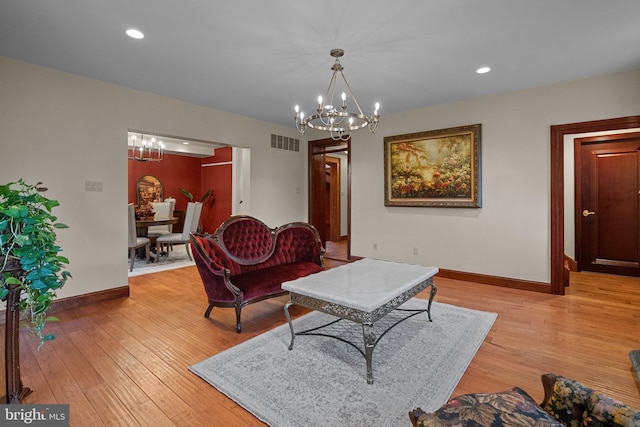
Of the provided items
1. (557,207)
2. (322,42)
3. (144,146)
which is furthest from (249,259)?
(144,146)

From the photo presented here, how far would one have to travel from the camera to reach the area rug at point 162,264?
16.9 feet

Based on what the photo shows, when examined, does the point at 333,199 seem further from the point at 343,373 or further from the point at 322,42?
the point at 343,373

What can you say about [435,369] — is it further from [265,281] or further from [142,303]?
[142,303]

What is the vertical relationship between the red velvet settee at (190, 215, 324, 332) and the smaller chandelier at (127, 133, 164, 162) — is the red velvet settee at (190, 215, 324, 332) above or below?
below

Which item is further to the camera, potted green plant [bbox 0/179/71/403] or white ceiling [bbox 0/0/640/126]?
white ceiling [bbox 0/0/640/126]

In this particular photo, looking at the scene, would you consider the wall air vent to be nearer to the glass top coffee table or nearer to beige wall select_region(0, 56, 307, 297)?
beige wall select_region(0, 56, 307, 297)

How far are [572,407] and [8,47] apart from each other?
15.9 ft

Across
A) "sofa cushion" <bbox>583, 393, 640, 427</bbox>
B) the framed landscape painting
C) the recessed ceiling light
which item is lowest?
"sofa cushion" <bbox>583, 393, 640, 427</bbox>

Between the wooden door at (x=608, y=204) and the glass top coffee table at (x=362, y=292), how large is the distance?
3.92 meters

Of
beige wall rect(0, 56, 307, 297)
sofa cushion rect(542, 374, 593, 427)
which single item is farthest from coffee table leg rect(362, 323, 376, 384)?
beige wall rect(0, 56, 307, 297)

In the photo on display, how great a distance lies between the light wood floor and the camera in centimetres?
185

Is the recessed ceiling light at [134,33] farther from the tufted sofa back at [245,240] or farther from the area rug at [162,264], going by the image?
the area rug at [162,264]

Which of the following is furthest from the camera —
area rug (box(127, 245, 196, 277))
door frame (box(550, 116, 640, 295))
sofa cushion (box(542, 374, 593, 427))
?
area rug (box(127, 245, 196, 277))

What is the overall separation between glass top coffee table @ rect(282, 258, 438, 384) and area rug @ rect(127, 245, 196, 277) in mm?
3667
